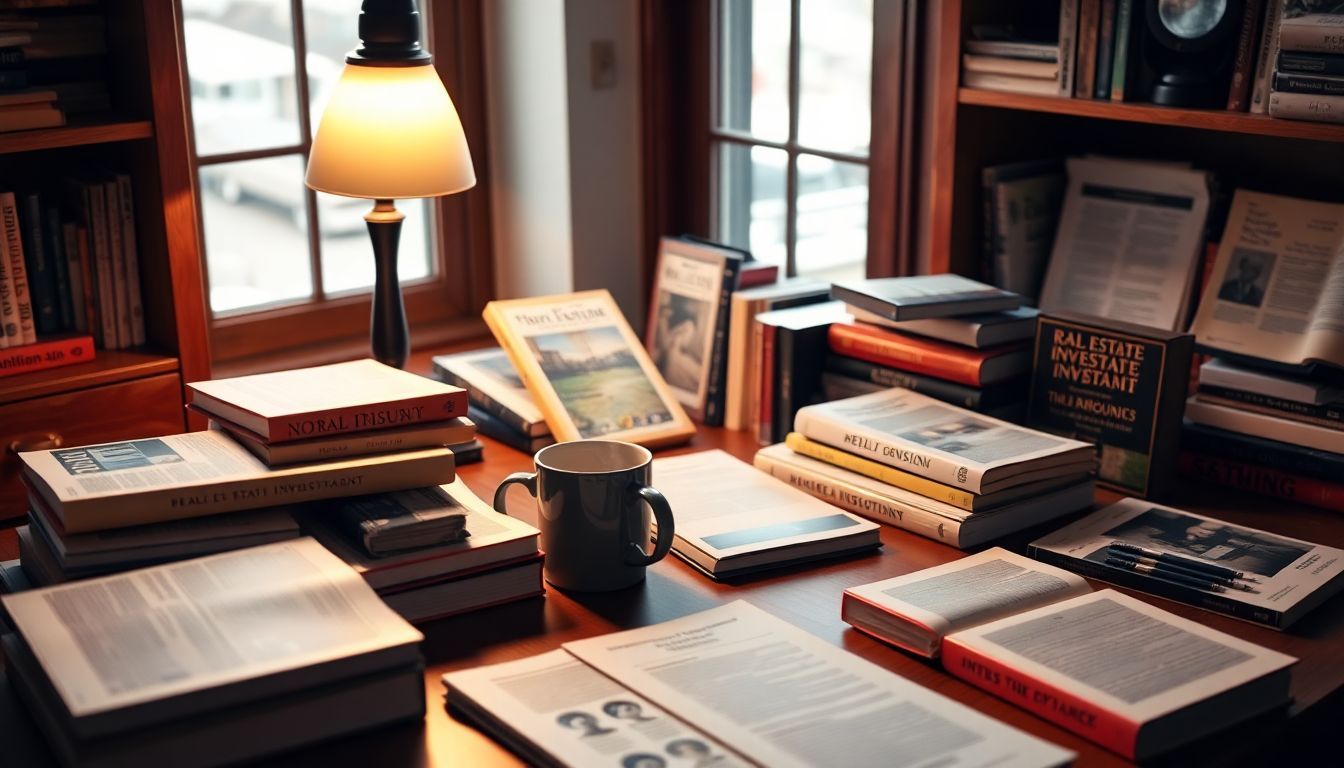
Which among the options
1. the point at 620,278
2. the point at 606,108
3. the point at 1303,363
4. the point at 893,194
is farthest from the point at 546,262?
the point at 1303,363

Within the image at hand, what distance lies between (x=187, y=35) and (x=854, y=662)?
1.48 m

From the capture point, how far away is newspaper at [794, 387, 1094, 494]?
148 centimetres

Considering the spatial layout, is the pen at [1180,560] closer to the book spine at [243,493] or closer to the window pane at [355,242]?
the book spine at [243,493]

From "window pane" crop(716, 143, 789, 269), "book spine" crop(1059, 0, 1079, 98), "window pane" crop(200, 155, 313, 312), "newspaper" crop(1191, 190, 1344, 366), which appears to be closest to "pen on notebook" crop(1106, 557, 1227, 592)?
"newspaper" crop(1191, 190, 1344, 366)

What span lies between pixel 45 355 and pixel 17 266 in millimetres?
118

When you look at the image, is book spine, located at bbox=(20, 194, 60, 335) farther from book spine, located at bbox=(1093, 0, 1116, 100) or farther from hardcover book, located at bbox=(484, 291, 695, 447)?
book spine, located at bbox=(1093, 0, 1116, 100)

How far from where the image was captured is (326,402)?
1329 mm

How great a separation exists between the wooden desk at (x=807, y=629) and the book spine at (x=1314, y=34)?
50 centimetres

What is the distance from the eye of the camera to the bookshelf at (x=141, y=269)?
5.75ft

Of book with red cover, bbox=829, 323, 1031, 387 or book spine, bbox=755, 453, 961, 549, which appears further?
book with red cover, bbox=829, 323, 1031, 387

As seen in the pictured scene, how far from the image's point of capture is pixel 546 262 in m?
2.39

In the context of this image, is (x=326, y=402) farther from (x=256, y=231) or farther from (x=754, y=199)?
(x=754, y=199)

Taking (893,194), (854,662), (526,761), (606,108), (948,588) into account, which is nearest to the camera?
(526,761)

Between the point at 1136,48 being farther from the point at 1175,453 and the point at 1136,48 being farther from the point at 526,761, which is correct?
the point at 526,761
